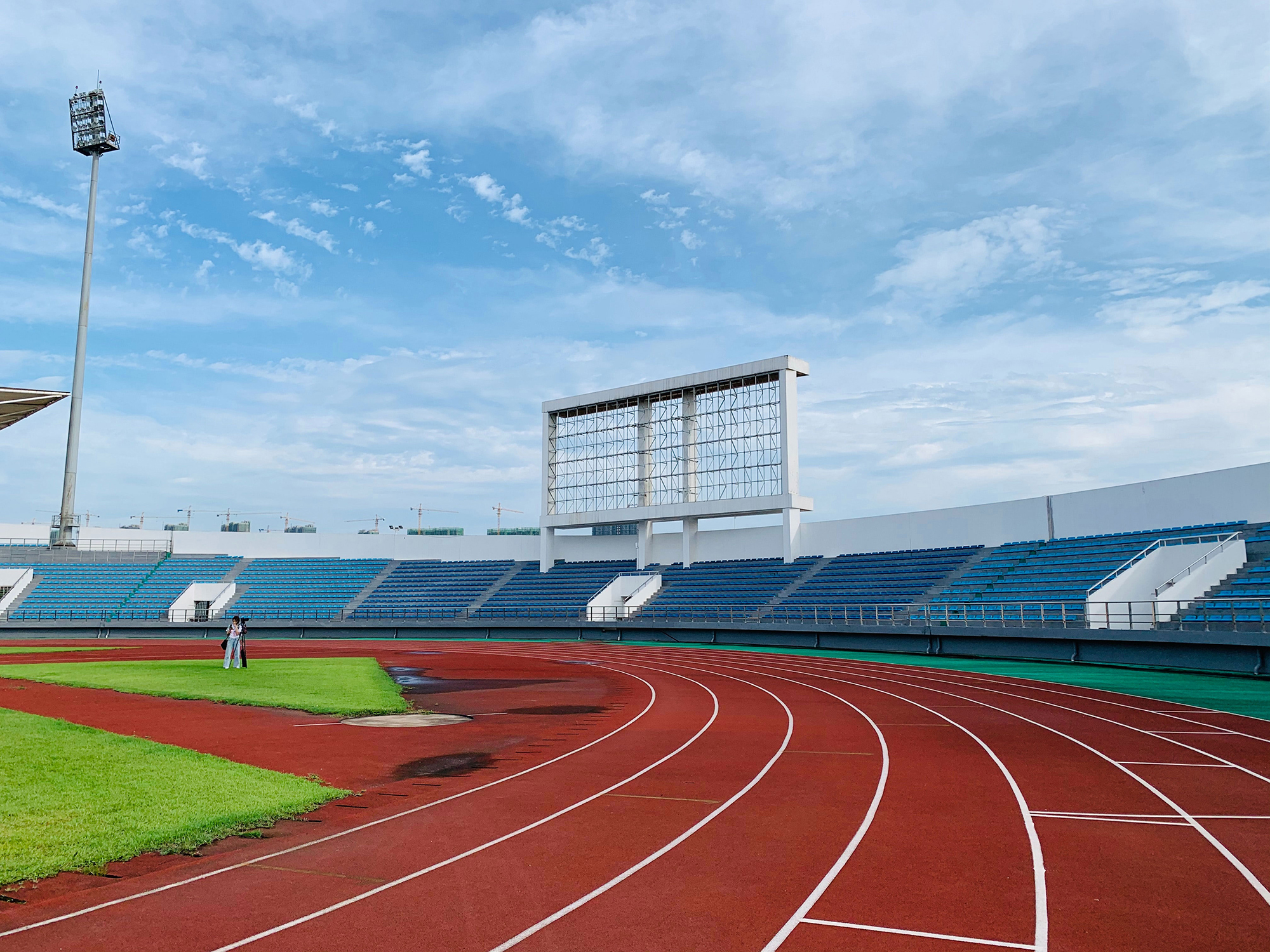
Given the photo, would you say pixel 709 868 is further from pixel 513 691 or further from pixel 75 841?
pixel 513 691

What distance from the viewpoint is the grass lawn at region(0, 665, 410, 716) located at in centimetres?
1673

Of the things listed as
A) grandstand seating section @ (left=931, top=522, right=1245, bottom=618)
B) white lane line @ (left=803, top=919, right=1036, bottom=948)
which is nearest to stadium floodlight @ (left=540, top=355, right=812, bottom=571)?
grandstand seating section @ (left=931, top=522, right=1245, bottom=618)

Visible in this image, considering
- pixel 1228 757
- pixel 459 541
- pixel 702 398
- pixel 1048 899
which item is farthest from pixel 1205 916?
pixel 459 541

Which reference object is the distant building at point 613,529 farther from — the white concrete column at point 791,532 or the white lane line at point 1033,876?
the white lane line at point 1033,876

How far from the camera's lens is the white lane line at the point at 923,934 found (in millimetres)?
5195

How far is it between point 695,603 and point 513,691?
22.5 metres

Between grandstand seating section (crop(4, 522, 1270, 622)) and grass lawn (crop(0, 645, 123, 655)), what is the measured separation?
Answer: 1244cm

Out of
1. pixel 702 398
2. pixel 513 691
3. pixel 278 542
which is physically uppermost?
pixel 702 398

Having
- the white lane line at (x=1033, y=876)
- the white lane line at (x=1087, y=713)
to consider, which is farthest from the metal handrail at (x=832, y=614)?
the white lane line at (x=1033, y=876)

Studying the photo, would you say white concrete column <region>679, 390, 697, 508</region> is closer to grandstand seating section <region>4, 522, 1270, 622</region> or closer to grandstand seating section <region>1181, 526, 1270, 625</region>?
grandstand seating section <region>4, 522, 1270, 622</region>

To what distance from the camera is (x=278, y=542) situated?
191ft

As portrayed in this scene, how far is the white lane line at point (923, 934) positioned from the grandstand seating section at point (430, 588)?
42.8m

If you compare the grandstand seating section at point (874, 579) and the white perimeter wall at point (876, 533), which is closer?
the white perimeter wall at point (876, 533)

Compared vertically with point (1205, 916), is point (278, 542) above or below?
above
